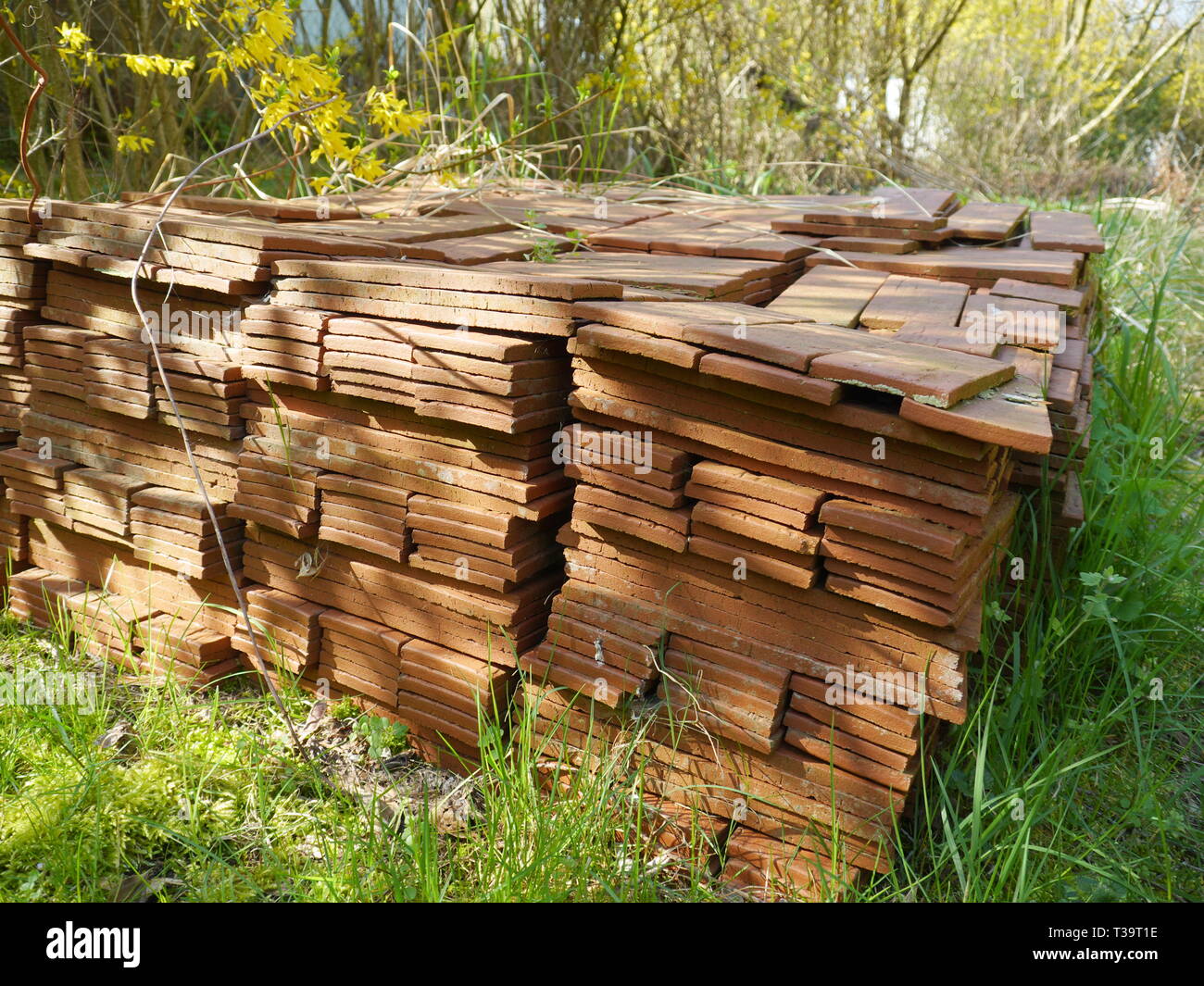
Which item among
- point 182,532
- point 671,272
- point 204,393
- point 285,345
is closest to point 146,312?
point 204,393

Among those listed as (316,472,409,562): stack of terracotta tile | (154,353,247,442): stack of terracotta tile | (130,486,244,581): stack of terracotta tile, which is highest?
(154,353,247,442): stack of terracotta tile

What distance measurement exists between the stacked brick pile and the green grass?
215 mm

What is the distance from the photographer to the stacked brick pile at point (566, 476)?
2578 mm

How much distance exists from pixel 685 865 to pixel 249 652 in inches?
71.1

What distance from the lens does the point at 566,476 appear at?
3.09 m

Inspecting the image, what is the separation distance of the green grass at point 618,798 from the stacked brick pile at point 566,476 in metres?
0.21

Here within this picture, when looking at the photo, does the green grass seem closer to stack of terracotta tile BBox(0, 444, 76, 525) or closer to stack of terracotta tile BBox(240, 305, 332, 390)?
stack of terracotta tile BBox(0, 444, 76, 525)

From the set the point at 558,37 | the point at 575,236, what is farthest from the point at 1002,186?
the point at 575,236

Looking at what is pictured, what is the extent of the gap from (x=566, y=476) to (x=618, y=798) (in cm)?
100

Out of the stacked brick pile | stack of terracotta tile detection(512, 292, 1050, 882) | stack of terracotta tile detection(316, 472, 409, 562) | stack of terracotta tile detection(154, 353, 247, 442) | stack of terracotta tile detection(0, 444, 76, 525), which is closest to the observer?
stack of terracotta tile detection(512, 292, 1050, 882)

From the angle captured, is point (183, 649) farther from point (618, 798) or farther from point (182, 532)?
point (618, 798)

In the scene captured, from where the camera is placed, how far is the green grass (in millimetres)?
2600

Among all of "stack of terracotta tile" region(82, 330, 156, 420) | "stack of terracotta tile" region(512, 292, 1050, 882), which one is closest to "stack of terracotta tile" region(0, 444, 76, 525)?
"stack of terracotta tile" region(82, 330, 156, 420)

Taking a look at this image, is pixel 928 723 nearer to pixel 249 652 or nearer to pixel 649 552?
pixel 649 552
